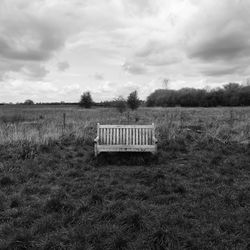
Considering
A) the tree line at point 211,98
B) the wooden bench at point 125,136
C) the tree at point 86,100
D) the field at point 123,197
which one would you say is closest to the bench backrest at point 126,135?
the wooden bench at point 125,136

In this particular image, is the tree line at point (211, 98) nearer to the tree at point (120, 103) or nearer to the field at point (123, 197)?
the tree at point (120, 103)

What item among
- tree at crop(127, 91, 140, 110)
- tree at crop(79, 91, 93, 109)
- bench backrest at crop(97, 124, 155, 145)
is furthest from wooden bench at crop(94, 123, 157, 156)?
tree at crop(79, 91, 93, 109)

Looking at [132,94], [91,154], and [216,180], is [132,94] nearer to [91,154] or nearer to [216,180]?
[91,154]

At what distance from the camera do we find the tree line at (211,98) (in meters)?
66.1

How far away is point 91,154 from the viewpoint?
8570 millimetres

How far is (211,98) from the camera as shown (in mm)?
69188

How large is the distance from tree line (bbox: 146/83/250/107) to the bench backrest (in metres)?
60.5

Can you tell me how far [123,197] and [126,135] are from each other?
3.47 m

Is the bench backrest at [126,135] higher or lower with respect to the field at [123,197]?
higher

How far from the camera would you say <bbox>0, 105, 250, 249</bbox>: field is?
3621 mm

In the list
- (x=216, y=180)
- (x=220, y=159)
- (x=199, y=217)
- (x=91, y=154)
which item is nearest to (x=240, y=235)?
(x=199, y=217)

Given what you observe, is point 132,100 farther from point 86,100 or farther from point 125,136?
point 86,100

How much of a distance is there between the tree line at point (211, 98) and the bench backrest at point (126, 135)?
60.5m

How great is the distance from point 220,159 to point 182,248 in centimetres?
505
